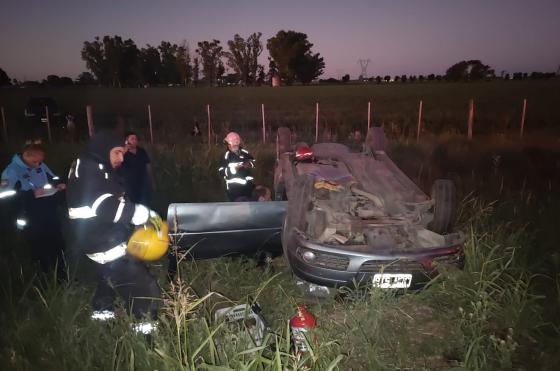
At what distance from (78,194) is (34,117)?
2201 cm

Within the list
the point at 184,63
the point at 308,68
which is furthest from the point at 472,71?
the point at 184,63

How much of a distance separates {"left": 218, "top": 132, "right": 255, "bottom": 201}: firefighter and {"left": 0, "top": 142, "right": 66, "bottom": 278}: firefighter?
184 cm

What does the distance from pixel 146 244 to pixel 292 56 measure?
81.1 metres

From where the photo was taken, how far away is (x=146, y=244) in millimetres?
2949

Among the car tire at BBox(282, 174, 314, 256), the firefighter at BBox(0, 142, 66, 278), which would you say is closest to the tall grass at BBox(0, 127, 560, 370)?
the firefighter at BBox(0, 142, 66, 278)

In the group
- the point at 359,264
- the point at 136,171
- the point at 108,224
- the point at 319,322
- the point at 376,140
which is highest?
the point at 376,140

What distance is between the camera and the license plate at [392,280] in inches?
130

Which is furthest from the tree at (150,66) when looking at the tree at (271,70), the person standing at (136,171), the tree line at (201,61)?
the person standing at (136,171)

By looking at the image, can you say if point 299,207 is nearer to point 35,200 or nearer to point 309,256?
point 309,256

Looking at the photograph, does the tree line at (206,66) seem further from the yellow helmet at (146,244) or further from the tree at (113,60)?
the yellow helmet at (146,244)

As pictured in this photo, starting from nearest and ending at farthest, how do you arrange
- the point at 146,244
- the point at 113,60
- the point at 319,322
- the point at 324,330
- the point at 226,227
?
the point at 146,244 → the point at 324,330 → the point at 319,322 → the point at 226,227 → the point at 113,60

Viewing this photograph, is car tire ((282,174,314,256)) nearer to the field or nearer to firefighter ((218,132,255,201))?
the field

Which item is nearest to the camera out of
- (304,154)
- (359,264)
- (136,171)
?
(359,264)

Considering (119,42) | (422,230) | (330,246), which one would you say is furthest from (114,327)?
(119,42)
